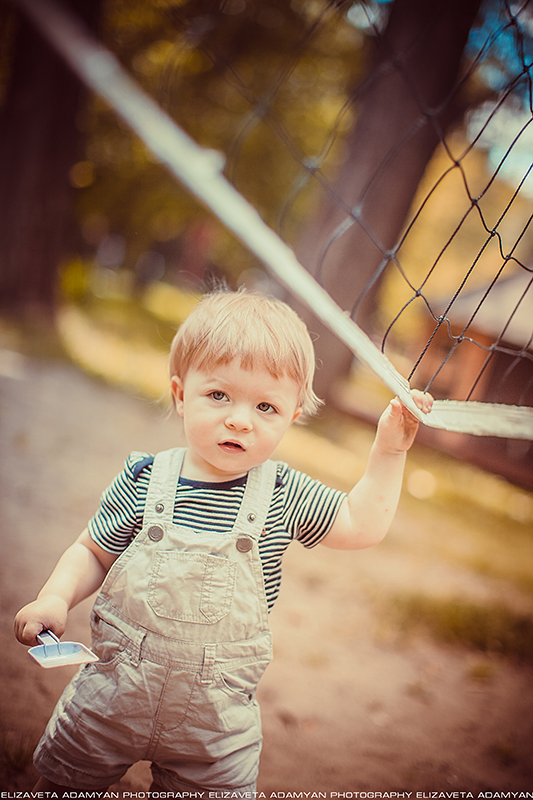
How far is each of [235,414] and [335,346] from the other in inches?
205

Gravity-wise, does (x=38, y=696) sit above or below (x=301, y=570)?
below

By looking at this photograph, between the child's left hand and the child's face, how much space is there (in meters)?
0.23

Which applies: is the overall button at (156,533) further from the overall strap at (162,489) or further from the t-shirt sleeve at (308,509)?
the t-shirt sleeve at (308,509)

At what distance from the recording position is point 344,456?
209 inches

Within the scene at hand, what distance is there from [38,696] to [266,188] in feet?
41.2

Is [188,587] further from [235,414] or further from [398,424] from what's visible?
[398,424]

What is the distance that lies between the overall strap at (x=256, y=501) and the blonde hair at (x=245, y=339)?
19 centimetres

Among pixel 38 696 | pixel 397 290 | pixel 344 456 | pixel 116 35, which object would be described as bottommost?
pixel 38 696

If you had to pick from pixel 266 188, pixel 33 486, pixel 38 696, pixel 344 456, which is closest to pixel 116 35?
pixel 266 188

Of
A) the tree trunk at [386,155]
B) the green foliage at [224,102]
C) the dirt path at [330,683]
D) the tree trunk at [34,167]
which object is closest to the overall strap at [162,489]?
the dirt path at [330,683]

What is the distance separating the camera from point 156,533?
1.21 m

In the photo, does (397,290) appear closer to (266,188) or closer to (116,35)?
(266,188)

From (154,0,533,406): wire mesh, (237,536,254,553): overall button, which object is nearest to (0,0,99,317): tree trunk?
(154,0,533,406): wire mesh

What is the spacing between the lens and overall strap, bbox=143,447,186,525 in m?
1.23
